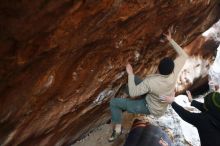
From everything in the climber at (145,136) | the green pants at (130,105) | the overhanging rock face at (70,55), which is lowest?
the climber at (145,136)

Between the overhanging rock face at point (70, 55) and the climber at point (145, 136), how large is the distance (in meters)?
0.79

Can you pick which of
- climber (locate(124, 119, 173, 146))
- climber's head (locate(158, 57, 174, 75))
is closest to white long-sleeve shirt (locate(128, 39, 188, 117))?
climber's head (locate(158, 57, 174, 75))

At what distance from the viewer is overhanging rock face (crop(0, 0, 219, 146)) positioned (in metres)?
3.84

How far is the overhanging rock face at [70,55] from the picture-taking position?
3.84m

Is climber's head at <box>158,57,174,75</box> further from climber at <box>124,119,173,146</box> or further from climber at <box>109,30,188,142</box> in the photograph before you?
climber at <box>124,119,173,146</box>

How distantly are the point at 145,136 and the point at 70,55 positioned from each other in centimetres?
218

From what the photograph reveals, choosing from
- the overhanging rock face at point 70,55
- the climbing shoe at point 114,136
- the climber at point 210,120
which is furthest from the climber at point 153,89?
the climber at point 210,120

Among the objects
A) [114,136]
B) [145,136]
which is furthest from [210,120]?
[114,136]

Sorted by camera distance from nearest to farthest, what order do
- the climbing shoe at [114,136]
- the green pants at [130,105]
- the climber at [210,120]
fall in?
the climber at [210,120]
the green pants at [130,105]
the climbing shoe at [114,136]

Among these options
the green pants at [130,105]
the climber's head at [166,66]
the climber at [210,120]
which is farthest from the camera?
the green pants at [130,105]

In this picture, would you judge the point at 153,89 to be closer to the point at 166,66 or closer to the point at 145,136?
the point at 166,66

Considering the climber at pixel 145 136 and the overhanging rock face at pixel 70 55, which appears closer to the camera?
the overhanging rock face at pixel 70 55

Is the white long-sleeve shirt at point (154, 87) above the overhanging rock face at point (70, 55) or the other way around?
the other way around

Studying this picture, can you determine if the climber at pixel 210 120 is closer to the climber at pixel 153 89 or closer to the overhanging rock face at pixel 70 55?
the climber at pixel 153 89
